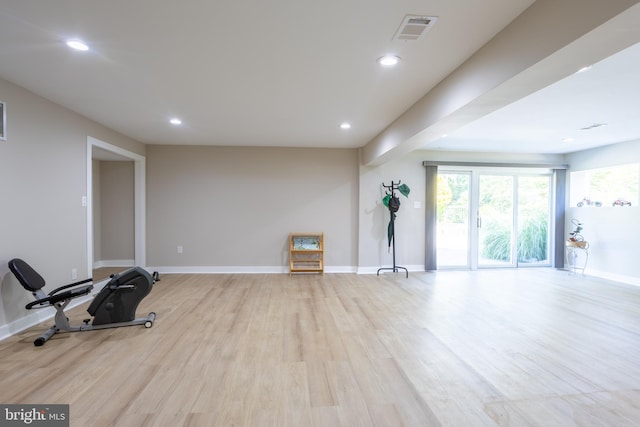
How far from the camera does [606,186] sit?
5.76 m

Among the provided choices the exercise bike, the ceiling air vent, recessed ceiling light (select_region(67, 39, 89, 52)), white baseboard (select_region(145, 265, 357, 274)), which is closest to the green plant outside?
white baseboard (select_region(145, 265, 357, 274))

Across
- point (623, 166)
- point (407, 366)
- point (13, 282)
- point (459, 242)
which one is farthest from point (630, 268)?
point (13, 282)

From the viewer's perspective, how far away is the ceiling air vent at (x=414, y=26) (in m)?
1.89

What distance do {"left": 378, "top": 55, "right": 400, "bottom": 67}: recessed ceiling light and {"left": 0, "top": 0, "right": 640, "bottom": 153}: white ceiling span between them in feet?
0.22

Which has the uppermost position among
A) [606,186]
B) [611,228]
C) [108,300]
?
[606,186]

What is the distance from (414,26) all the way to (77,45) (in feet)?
7.95

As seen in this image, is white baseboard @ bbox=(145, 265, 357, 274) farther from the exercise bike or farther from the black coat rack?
the exercise bike

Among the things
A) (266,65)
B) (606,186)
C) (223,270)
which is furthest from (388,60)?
(606,186)

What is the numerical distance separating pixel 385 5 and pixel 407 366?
2510mm

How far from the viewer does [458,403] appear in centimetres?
192

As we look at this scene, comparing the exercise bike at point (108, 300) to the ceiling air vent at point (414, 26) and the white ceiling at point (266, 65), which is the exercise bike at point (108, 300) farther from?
the ceiling air vent at point (414, 26)

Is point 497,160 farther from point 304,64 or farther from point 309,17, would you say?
point 309,17

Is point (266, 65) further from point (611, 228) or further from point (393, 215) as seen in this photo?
point (611, 228)

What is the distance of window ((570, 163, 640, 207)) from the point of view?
17.4ft
